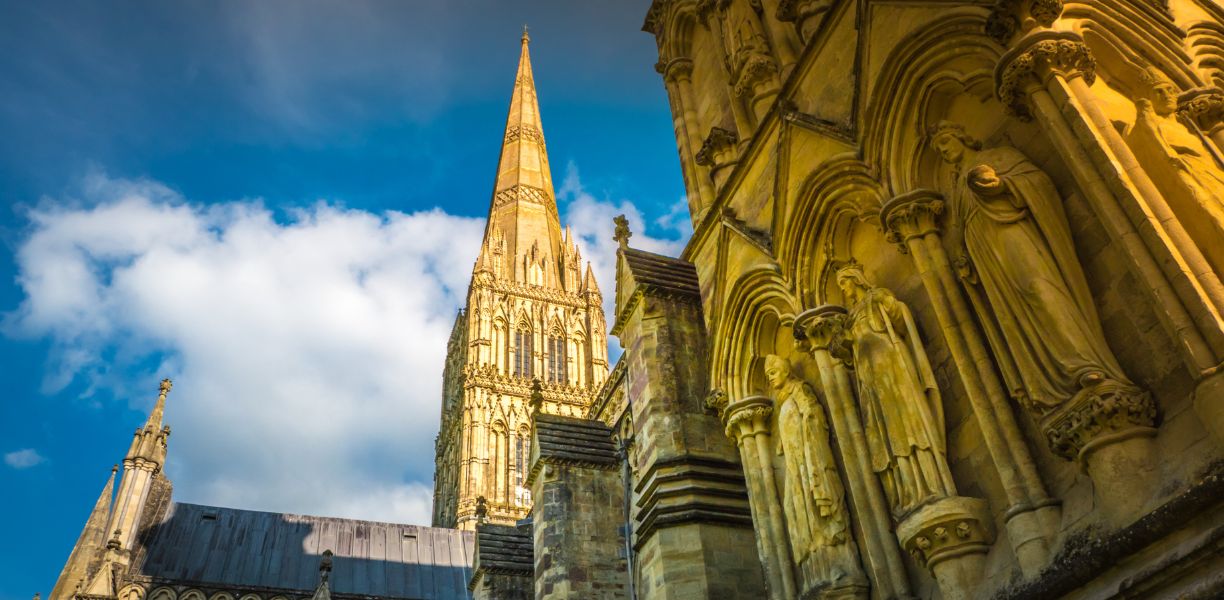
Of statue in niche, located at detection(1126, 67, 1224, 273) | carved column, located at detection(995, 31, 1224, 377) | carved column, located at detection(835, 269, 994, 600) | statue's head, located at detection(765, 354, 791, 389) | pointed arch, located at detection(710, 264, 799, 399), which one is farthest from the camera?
pointed arch, located at detection(710, 264, 799, 399)

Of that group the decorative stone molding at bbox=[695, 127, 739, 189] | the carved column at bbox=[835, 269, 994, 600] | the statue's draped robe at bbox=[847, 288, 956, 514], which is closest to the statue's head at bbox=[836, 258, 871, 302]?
the carved column at bbox=[835, 269, 994, 600]

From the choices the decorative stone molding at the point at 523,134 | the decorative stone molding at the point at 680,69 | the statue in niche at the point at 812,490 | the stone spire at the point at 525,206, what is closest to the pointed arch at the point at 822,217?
the statue in niche at the point at 812,490

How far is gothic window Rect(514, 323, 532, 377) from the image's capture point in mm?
44906

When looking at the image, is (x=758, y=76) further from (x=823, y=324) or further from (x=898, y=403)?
(x=898, y=403)

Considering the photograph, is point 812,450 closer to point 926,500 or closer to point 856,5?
point 926,500

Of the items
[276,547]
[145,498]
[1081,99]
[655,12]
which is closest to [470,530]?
[276,547]

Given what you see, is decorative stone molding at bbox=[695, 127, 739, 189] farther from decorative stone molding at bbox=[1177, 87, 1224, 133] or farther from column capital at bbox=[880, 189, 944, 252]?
decorative stone molding at bbox=[1177, 87, 1224, 133]

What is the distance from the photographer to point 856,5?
6520 millimetres

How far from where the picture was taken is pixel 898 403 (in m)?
5.36

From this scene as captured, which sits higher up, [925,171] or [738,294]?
[738,294]

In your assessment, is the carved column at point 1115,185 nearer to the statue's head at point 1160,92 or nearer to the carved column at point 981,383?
the statue's head at point 1160,92

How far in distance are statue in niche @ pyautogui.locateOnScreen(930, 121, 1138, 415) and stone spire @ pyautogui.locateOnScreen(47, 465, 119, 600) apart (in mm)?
31981

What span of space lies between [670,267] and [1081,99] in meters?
6.05

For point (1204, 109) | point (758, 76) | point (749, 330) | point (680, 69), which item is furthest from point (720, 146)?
point (1204, 109)
